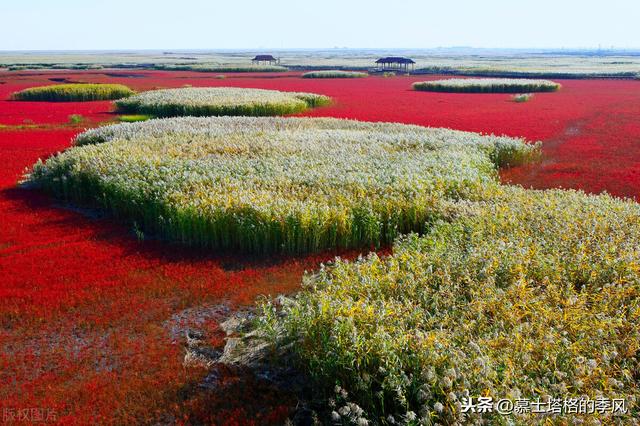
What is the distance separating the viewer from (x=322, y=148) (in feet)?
63.7

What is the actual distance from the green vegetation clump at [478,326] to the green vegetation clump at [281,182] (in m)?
2.53

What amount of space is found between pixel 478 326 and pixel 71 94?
159 ft

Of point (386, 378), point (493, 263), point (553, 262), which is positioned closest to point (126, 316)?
point (386, 378)

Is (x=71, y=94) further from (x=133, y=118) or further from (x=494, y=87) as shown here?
(x=494, y=87)

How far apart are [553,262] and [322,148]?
12.3m

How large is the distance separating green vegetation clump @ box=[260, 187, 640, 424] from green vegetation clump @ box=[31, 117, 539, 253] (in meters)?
2.53

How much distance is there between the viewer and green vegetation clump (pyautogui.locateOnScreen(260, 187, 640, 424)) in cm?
530

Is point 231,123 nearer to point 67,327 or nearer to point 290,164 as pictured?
point 290,164

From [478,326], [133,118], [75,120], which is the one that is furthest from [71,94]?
[478,326]

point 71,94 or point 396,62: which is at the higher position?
point 396,62

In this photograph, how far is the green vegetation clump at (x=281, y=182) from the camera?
1170 cm

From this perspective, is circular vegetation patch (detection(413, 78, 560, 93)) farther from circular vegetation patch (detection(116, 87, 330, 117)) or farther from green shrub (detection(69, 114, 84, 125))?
green shrub (detection(69, 114, 84, 125))

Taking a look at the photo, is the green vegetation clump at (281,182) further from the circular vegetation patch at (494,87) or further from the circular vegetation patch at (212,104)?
the circular vegetation patch at (494,87)

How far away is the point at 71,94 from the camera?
47062 mm
